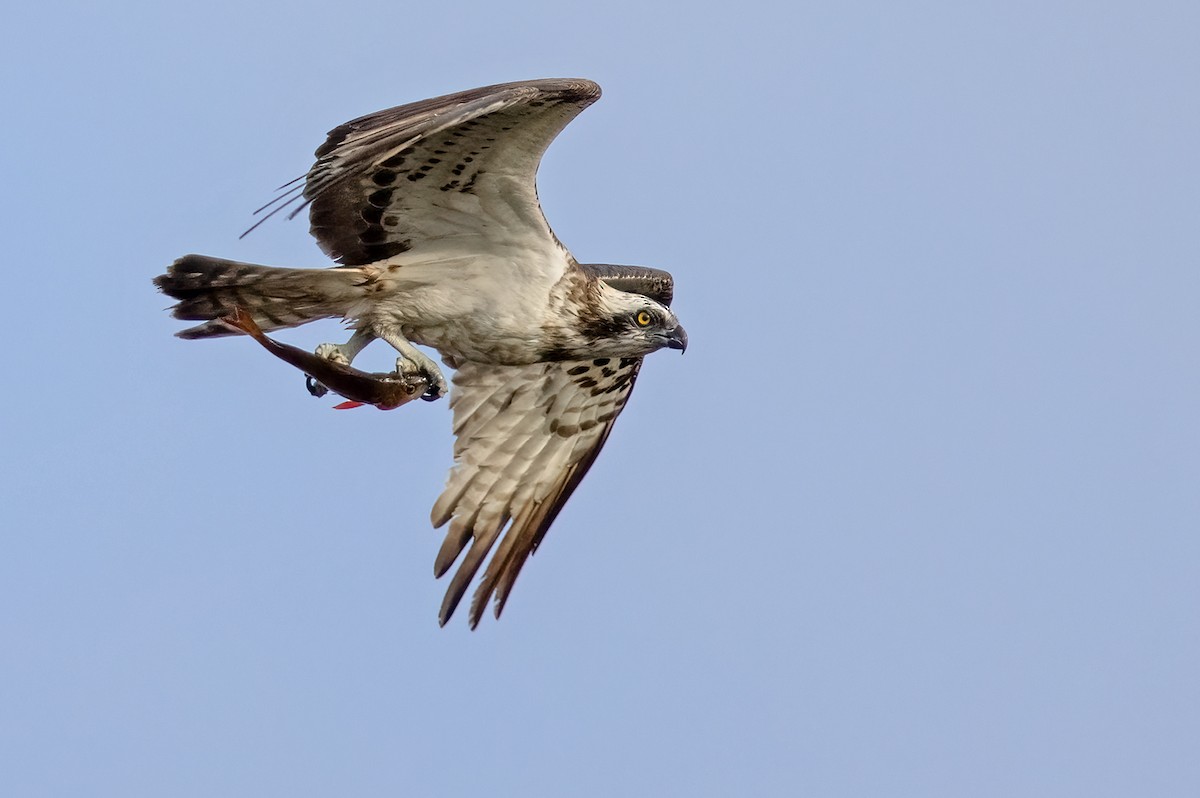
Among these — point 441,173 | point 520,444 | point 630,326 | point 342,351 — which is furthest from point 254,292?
point 520,444

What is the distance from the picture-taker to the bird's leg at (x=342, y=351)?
10273 mm

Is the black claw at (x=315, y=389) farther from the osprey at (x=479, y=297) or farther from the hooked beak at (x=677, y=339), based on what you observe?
the hooked beak at (x=677, y=339)

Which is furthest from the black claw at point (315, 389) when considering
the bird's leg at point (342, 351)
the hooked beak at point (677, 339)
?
the hooked beak at point (677, 339)

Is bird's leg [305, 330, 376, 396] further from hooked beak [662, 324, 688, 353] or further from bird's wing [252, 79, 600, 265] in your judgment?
hooked beak [662, 324, 688, 353]

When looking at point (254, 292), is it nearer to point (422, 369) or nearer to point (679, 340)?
point (422, 369)

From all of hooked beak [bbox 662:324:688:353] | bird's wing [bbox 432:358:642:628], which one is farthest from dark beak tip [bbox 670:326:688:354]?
bird's wing [bbox 432:358:642:628]

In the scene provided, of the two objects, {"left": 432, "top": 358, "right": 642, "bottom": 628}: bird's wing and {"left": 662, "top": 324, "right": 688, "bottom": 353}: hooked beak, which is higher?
{"left": 662, "top": 324, "right": 688, "bottom": 353}: hooked beak

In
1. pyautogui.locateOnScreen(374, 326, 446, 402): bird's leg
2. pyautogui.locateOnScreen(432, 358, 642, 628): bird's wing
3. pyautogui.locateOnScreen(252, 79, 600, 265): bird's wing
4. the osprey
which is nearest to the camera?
pyautogui.locateOnScreen(252, 79, 600, 265): bird's wing

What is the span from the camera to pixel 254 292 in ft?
34.0

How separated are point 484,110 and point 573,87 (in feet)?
2.34

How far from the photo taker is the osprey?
954 centimetres

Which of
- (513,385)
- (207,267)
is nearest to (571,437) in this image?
(513,385)

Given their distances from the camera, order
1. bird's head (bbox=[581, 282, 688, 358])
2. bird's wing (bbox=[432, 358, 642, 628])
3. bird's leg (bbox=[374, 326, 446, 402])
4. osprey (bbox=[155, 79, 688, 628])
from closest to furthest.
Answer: osprey (bbox=[155, 79, 688, 628]) → bird's leg (bbox=[374, 326, 446, 402]) → bird's head (bbox=[581, 282, 688, 358]) → bird's wing (bbox=[432, 358, 642, 628])

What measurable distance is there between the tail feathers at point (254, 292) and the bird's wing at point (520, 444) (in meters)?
1.55
